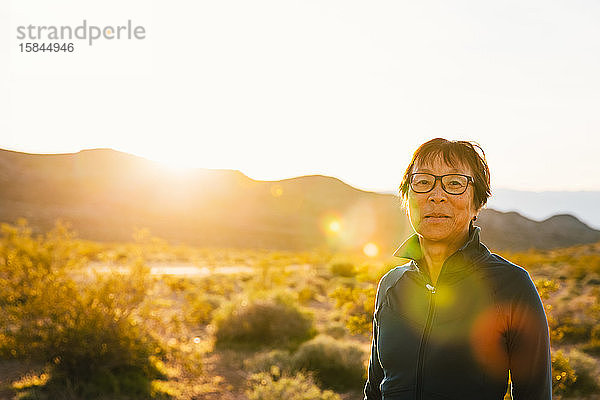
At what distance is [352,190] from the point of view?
108 m

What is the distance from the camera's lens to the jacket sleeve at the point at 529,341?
1574mm

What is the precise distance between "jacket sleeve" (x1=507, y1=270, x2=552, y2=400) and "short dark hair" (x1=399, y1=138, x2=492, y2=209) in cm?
45

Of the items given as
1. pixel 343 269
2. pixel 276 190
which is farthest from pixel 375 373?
pixel 276 190

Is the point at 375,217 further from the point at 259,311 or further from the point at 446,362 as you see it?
the point at 446,362

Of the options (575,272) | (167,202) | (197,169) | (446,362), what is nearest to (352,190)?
(197,169)

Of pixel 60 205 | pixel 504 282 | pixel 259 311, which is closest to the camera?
pixel 504 282

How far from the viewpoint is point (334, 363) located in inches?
305

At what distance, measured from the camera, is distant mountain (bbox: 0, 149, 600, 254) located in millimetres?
64812

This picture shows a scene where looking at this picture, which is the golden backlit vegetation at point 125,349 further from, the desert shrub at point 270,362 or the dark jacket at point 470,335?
the dark jacket at point 470,335

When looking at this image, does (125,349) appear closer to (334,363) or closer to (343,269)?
(334,363)

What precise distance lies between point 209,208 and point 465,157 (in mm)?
81013

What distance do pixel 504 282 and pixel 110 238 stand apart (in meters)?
60.2

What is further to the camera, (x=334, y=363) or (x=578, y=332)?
(x=578, y=332)

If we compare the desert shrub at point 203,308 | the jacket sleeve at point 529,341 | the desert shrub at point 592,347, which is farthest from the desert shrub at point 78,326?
the desert shrub at point 592,347
